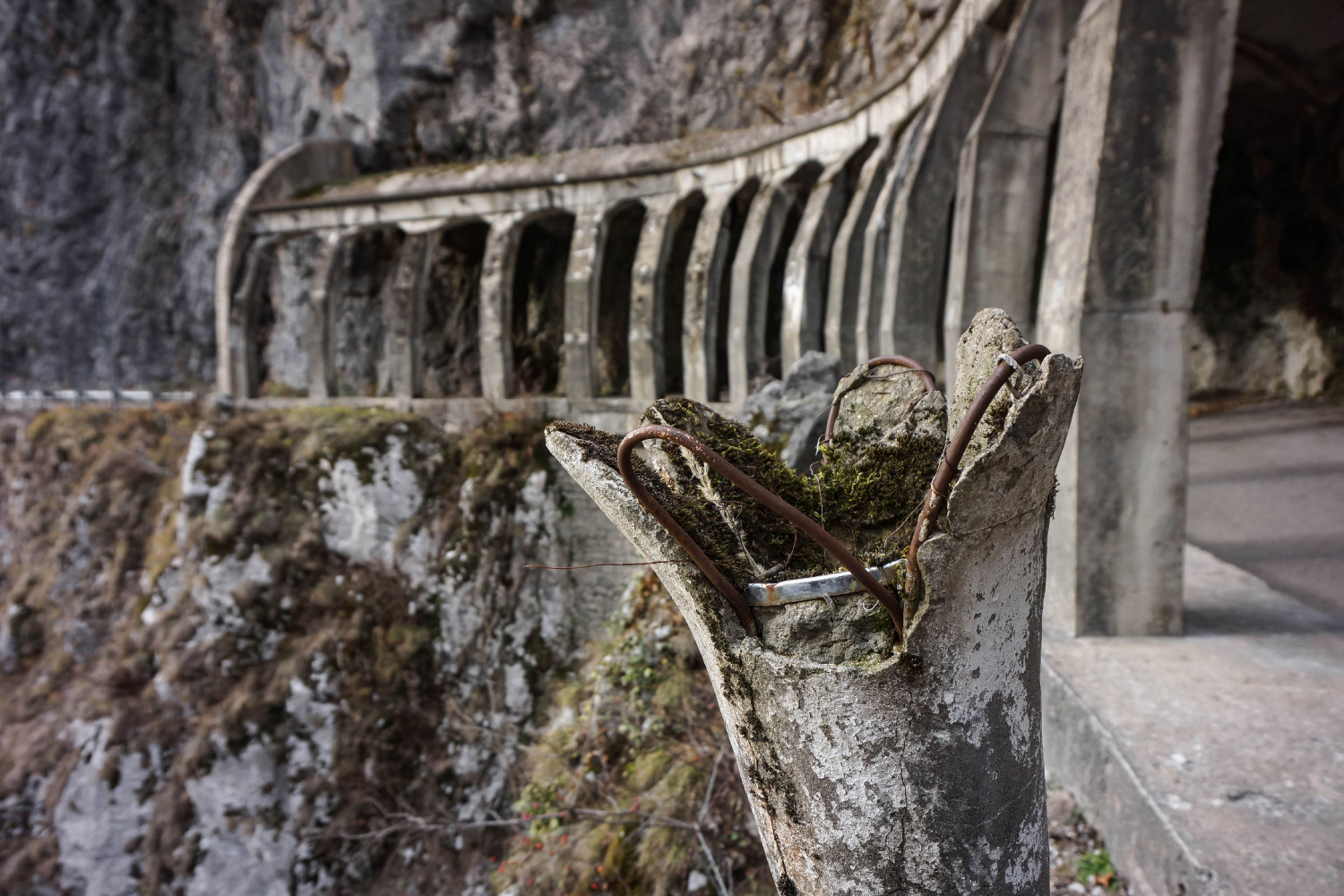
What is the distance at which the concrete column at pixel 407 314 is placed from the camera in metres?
9.37

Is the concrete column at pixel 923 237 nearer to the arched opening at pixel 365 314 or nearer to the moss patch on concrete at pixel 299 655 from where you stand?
the moss patch on concrete at pixel 299 655

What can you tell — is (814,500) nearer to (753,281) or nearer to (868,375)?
(868,375)

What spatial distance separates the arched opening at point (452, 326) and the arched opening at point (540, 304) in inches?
31.4

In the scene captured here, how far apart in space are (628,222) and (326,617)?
23.9 ft

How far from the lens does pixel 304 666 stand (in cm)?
739

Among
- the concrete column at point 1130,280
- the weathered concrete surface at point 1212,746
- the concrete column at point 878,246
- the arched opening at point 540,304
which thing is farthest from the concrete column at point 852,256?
the arched opening at point 540,304

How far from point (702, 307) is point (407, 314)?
4.51 meters

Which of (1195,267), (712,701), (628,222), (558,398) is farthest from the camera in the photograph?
(628,222)

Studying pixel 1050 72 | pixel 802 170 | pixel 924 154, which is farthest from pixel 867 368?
pixel 802 170

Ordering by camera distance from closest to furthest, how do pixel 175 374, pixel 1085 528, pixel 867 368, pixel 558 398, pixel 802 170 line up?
pixel 867 368 → pixel 1085 528 → pixel 802 170 → pixel 558 398 → pixel 175 374

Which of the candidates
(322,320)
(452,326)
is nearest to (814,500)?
(322,320)

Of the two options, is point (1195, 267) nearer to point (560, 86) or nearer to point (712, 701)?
point (712, 701)

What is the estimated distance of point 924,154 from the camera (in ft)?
17.3

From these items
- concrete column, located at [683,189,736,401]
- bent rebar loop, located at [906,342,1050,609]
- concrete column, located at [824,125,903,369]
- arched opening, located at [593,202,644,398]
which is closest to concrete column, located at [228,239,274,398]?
arched opening, located at [593,202,644,398]
